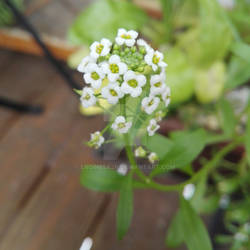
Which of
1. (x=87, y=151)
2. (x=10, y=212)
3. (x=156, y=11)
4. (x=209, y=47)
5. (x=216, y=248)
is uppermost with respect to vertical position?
(x=156, y=11)

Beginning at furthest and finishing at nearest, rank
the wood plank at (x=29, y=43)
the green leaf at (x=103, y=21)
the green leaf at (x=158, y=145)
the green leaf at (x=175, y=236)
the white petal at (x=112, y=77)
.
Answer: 1. the wood plank at (x=29, y=43)
2. the green leaf at (x=103, y=21)
3. the green leaf at (x=175, y=236)
4. the green leaf at (x=158, y=145)
5. the white petal at (x=112, y=77)

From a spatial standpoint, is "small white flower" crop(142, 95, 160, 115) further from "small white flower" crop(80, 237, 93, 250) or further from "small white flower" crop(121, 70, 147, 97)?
"small white flower" crop(80, 237, 93, 250)

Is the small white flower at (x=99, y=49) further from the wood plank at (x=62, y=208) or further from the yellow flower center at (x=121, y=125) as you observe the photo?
the wood plank at (x=62, y=208)

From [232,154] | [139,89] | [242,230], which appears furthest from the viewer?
[232,154]

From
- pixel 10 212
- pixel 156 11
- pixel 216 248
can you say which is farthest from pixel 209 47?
pixel 10 212

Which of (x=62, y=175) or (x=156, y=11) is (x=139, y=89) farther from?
(x=156, y=11)

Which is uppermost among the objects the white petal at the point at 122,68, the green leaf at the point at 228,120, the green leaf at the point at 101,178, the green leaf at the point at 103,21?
the green leaf at the point at 103,21

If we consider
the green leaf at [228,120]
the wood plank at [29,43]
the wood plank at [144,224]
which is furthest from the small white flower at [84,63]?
the wood plank at [29,43]
